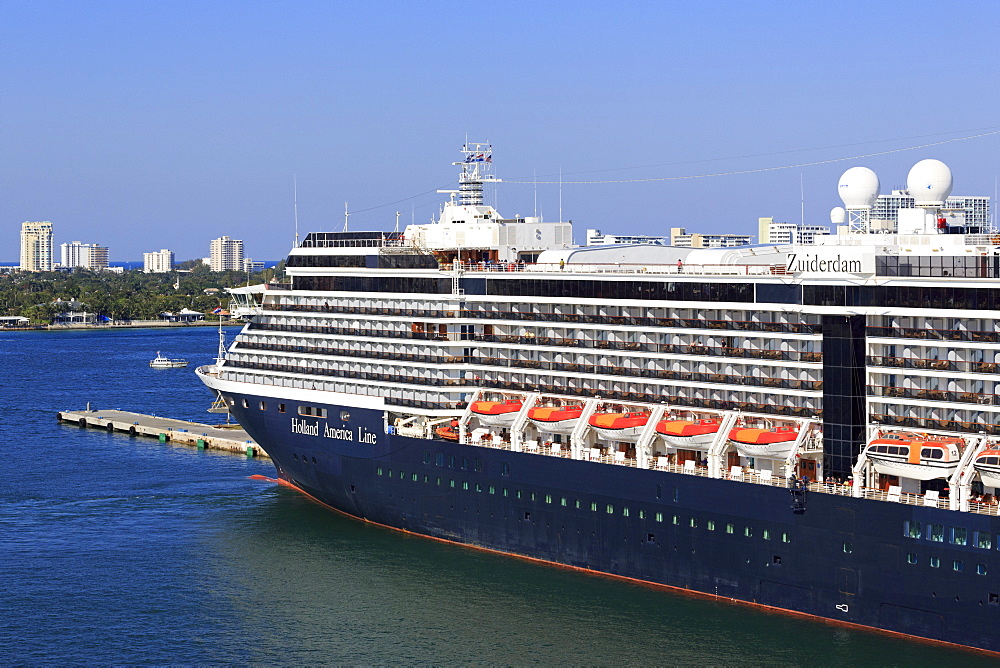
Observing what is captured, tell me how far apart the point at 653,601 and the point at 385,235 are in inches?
688

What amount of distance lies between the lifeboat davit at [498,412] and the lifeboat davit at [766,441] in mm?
8590

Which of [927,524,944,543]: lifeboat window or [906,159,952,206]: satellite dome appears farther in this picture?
[906,159,952,206]: satellite dome

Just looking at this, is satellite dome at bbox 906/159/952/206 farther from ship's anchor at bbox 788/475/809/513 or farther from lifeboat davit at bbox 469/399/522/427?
lifeboat davit at bbox 469/399/522/427

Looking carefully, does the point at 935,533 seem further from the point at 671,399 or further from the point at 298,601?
the point at 298,601

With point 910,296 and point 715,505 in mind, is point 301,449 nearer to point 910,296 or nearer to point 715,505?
point 715,505

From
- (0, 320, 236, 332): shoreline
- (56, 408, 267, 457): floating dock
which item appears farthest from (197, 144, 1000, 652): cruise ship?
(0, 320, 236, 332): shoreline

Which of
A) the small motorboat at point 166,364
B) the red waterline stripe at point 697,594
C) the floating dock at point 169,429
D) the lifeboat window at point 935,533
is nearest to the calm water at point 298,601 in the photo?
the red waterline stripe at point 697,594

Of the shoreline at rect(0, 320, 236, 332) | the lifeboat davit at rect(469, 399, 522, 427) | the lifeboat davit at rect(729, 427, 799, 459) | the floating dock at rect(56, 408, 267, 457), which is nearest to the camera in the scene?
the lifeboat davit at rect(729, 427, 799, 459)

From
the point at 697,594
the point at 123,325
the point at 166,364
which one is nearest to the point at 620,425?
the point at 697,594

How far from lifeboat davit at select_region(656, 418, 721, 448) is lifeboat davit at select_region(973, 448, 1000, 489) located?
7712 mm

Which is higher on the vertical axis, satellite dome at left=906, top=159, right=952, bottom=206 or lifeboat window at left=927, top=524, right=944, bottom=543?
satellite dome at left=906, top=159, right=952, bottom=206

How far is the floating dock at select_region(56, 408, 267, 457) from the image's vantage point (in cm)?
6800

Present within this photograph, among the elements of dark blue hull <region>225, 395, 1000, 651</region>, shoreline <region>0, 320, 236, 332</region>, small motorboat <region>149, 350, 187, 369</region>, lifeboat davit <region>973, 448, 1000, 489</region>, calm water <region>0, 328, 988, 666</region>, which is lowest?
calm water <region>0, 328, 988, 666</region>

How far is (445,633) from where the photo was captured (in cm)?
3528
